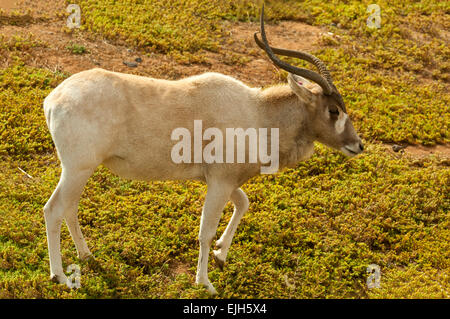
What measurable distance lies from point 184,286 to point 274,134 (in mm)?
2446

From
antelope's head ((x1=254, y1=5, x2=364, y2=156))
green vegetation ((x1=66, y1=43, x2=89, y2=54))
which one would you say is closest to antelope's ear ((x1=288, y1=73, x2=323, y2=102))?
antelope's head ((x1=254, y1=5, x2=364, y2=156))

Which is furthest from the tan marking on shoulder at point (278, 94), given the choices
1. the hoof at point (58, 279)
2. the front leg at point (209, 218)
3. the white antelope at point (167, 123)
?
the hoof at point (58, 279)

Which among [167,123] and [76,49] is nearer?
[167,123]

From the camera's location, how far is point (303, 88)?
7250mm

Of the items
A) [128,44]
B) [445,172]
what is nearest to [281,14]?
[128,44]

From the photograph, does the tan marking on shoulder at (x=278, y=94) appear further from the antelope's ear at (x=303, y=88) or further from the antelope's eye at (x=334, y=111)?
the antelope's eye at (x=334, y=111)

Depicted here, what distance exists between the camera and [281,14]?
16125 millimetres

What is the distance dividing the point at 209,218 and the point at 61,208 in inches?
74.5

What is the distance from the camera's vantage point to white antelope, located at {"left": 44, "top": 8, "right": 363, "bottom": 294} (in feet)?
22.2

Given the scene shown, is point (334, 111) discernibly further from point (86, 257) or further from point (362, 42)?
point (362, 42)

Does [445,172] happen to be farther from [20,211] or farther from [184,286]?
[20,211]

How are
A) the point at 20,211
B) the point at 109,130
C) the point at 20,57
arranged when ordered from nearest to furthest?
1. the point at 109,130
2. the point at 20,211
3. the point at 20,57

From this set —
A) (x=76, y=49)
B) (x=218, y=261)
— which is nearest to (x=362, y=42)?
(x=76, y=49)

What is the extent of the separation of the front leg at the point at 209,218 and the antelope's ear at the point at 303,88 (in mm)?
1540
